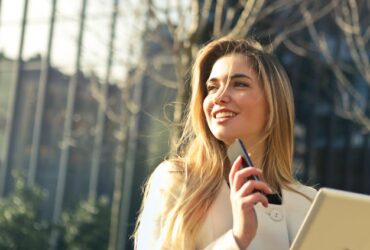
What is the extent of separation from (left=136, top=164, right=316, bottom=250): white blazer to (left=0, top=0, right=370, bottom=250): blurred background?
8.03 m

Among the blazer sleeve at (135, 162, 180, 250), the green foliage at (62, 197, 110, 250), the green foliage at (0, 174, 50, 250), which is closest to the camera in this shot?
the blazer sleeve at (135, 162, 180, 250)

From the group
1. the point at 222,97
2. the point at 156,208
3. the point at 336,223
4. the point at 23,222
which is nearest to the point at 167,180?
the point at 156,208

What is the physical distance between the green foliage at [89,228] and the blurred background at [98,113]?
15 millimetres

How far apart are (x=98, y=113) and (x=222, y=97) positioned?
11.8m

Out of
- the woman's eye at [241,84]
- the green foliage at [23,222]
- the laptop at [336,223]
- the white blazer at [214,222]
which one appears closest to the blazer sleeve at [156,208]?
the white blazer at [214,222]

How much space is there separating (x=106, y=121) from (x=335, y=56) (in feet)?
14.2

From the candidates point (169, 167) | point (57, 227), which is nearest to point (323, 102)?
point (57, 227)

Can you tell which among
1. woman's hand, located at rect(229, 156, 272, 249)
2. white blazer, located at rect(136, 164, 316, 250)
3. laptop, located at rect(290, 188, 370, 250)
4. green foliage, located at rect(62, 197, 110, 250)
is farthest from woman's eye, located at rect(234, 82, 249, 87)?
green foliage, located at rect(62, 197, 110, 250)

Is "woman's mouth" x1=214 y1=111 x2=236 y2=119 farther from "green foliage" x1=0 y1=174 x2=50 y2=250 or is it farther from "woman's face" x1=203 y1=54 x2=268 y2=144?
"green foliage" x1=0 y1=174 x2=50 y2=250

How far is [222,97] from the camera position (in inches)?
90.0

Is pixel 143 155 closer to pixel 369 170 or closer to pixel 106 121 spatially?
pixel 106 121

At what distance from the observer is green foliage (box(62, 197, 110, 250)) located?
10.7 meters

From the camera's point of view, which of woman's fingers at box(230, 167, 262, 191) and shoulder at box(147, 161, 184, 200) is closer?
woman's fingers at box(230, 167, 262, 191)

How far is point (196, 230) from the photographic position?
2186 mm
